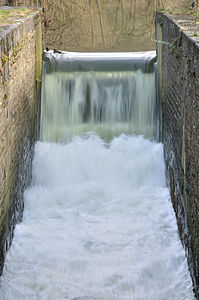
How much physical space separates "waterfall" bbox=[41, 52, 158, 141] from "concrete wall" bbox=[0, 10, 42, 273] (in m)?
0.43

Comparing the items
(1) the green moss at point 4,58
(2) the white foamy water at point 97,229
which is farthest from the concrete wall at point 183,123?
(1) the green moss at point 4,58

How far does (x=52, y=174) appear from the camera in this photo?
798cm

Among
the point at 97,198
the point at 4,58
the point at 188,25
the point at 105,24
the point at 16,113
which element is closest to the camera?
the point at 4,58

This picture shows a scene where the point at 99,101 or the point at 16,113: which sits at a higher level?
the point at 16,113

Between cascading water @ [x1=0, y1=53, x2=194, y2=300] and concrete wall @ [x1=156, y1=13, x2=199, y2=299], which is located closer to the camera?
concrete wall @ [x1=156, y1=13, x2=199, y2=299]

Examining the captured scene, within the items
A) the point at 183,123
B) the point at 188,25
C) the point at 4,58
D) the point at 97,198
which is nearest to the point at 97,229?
the point at 97,198

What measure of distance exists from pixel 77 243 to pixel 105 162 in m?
2.41

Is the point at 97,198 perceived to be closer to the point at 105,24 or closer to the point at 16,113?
the point at 16,113

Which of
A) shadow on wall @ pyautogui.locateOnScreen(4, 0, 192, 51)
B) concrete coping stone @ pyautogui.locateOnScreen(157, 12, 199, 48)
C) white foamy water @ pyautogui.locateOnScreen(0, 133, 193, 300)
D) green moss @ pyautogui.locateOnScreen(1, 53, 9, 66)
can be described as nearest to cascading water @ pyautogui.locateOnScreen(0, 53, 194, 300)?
white foamy water @ pyautogui.locateOnScreen(0, 133, 193, 300)

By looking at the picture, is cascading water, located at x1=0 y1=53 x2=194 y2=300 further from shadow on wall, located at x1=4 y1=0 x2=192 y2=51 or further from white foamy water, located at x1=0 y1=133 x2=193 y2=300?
shadow on wall, located at x1=4 y1=0 x2=192 y2=51

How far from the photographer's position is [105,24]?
1317cm

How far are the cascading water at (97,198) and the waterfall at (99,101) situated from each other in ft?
0.06

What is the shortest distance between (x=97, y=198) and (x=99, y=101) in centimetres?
239

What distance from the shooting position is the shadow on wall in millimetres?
12555
